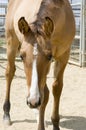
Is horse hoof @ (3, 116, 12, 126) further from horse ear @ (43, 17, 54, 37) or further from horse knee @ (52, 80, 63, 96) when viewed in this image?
horse ear @ (43, 17, 54, 37)

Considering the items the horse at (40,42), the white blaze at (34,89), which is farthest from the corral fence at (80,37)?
the white blaze at (34,89)

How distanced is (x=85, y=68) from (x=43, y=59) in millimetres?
4989

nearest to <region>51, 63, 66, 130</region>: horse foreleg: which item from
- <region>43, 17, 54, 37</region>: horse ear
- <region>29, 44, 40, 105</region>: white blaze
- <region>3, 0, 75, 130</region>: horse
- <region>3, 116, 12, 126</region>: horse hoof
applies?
<region>3, 0, 75, 130</region>: horse

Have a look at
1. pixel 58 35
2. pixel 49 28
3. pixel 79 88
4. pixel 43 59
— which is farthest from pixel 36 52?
pixel 79 88

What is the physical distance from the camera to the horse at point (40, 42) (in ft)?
7.84

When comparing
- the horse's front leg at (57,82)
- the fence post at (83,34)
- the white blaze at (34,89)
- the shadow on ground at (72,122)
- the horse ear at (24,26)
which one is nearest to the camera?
the white blaze at (34,89)

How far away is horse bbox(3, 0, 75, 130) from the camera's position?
239 centimetres

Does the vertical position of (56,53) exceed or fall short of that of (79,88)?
it exceeds it

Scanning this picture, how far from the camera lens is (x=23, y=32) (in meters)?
2.51

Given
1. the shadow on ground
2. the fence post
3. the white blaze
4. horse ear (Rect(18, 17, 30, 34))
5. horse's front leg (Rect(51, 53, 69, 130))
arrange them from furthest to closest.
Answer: the fence post
the shadow on ground
horse's front leg (Rect(51, 53, 69, 130))
horse ear (Rect(18, 17, 30, 34))
the white blaze

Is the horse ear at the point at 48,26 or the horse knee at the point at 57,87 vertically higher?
the horse ear at the point at 48,26

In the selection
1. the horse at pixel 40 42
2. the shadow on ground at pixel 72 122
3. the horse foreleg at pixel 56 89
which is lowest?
the shadow on ground at pixel 72 122

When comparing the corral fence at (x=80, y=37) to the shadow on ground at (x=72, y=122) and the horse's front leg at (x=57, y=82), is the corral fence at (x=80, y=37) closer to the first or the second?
the shadow on ground at (x=72, y=122)

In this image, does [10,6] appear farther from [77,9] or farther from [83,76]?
[77,9]
